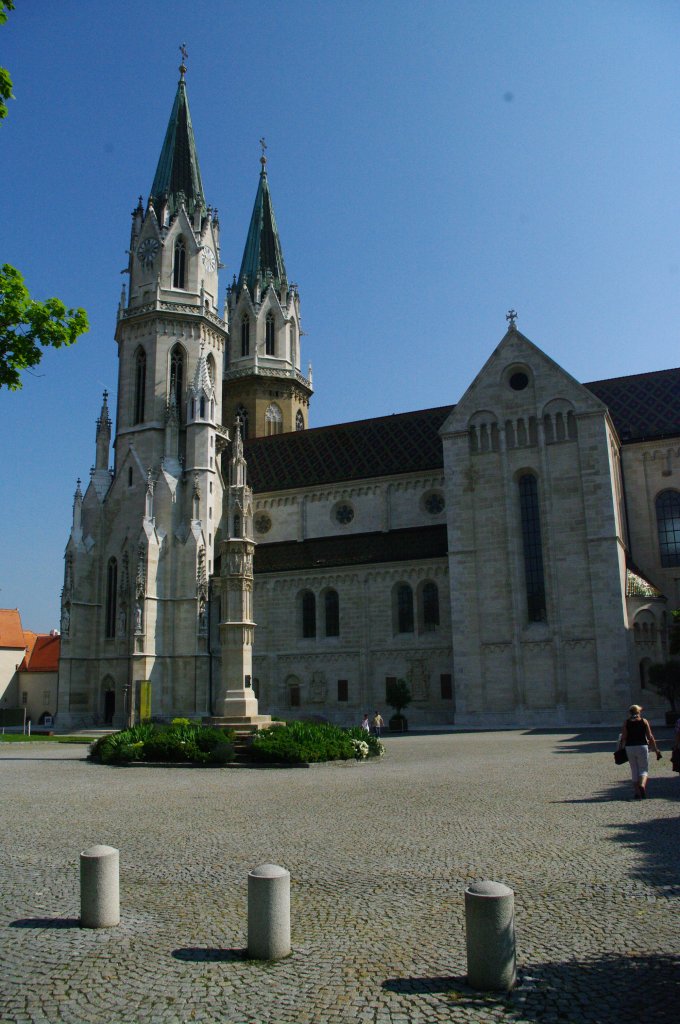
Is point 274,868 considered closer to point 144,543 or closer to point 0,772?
point 0,772

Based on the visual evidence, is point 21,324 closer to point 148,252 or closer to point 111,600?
point 111,600

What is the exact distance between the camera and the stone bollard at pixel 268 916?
654 centimetres

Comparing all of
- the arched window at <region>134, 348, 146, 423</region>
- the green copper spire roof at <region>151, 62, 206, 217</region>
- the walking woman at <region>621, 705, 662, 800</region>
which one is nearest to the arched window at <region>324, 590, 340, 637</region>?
the arched window at <region>134, 348, 146, 423</region>

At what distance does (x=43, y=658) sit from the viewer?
68.1 meters

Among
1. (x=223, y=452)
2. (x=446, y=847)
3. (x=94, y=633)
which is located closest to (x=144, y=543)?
(x=94, y=633)

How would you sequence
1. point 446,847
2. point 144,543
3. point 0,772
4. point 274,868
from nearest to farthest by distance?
1. point 274,868
2. point 446,847
3. point 0,772
4. point 144,543

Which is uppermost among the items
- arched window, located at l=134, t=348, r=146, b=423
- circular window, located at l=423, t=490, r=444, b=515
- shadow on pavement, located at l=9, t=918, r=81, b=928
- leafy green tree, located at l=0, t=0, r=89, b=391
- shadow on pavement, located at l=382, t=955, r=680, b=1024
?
arched window, located at l=134, t=348, r=146, b=423

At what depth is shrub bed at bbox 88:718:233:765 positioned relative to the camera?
75.6 feet

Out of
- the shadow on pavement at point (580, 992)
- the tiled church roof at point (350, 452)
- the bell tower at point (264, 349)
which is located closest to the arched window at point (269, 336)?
→ the bell tower at point (264, 349)

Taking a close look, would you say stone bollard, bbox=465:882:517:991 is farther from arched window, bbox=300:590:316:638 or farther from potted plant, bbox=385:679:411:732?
arched window, bbox=300:590:316:638

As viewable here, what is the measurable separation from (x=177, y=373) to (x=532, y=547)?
88.2 ft

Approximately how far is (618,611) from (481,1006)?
34.7 m

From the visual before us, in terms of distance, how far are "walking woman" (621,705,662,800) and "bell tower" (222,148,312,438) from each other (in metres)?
50.4

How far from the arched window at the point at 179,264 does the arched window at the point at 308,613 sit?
23.5m
